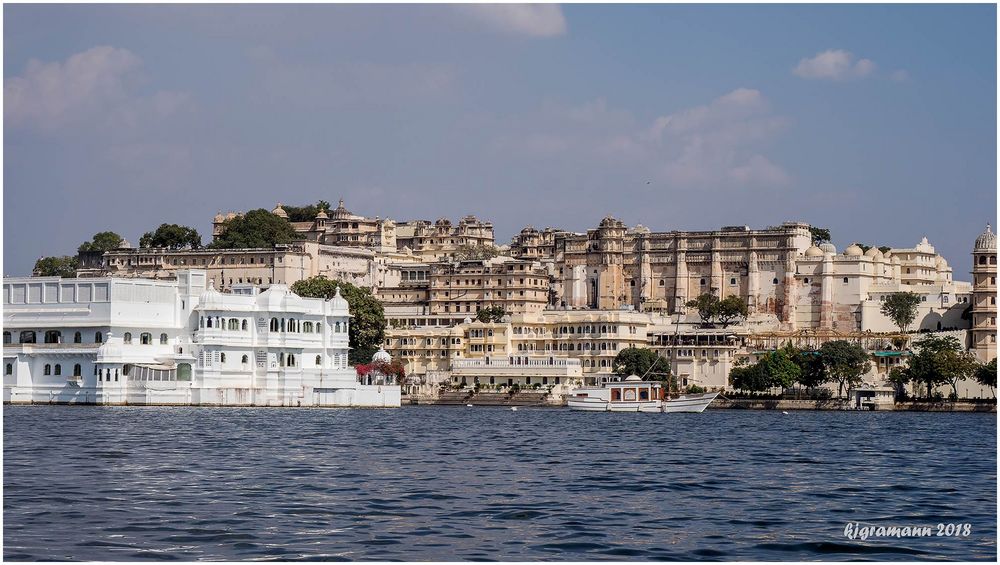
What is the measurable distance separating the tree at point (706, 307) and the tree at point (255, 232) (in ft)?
122

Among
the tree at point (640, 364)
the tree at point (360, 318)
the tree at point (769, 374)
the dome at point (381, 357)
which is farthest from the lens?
the tree at point (360, 318)

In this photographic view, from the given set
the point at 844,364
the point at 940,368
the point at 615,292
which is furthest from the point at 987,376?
the point at 615,292

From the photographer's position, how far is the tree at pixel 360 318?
4451 inches

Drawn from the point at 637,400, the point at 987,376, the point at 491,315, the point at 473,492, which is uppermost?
the point at 491,315

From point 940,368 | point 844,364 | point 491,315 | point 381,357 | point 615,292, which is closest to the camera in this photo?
point 940,368

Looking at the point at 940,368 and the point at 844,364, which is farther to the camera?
the point at 844,364

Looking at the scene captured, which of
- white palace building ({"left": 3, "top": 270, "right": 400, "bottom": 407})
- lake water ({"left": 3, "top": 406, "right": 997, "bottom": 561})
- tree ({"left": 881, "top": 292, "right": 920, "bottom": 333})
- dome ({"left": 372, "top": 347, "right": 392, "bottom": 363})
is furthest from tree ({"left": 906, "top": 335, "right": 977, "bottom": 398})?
dome ({"left": 372, "top": 347, "right": 392, "bottom": 363})

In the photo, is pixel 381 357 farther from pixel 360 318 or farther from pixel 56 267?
pixel 56 267

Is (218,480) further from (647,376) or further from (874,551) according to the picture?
(647,376)

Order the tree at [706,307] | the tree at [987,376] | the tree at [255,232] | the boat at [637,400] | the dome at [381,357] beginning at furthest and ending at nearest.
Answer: the tree at [255,232], the tree at [706,307], the dome at [381,357], the tree at [987,376], the boat at [637,400]

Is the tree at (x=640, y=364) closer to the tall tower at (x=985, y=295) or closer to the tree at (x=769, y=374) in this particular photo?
the tree at (x=769, y=374)

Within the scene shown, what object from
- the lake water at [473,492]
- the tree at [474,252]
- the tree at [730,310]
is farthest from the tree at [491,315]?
the lake water at [473,492]

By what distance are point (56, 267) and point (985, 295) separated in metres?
83.9

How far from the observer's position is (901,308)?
121562 millimetres
